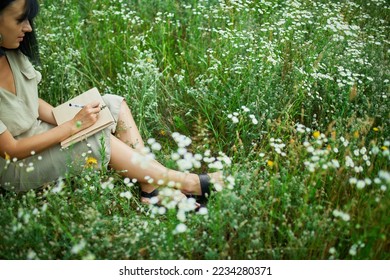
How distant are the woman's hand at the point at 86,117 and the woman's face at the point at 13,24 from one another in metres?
0.50

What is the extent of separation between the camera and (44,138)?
8.03 feet

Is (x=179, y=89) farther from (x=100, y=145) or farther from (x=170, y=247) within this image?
(x=170, y=247)

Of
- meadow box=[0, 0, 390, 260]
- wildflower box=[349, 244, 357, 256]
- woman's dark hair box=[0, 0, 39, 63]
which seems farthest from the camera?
woman's dark hair box=[0, 0, 39, 63]

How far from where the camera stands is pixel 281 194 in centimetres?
221

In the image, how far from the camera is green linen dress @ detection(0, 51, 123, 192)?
245 centimetres

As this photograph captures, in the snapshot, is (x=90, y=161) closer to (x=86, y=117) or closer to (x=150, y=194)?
(x=86, y=117)

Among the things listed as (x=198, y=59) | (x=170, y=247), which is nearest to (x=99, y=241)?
(x=170, y=247)

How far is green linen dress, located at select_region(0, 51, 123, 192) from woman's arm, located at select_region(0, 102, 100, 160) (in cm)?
6

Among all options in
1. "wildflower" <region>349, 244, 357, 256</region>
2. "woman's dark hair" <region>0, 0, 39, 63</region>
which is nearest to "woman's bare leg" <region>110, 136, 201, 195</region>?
"woman's dark hair" <region>0, 0, 39, 63</region>

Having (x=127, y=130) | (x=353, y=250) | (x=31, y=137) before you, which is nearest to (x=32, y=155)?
(x=31, y=137)

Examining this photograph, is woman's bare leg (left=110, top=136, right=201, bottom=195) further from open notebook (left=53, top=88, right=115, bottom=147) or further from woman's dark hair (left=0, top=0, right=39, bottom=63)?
woman's dark hair (left=0, top=0, right=39, bottom=63)

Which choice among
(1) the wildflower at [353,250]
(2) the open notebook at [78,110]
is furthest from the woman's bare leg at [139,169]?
(1) the wildflower at [353,250]

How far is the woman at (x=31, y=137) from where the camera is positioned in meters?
2.37

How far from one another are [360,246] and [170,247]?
83 centimetres
